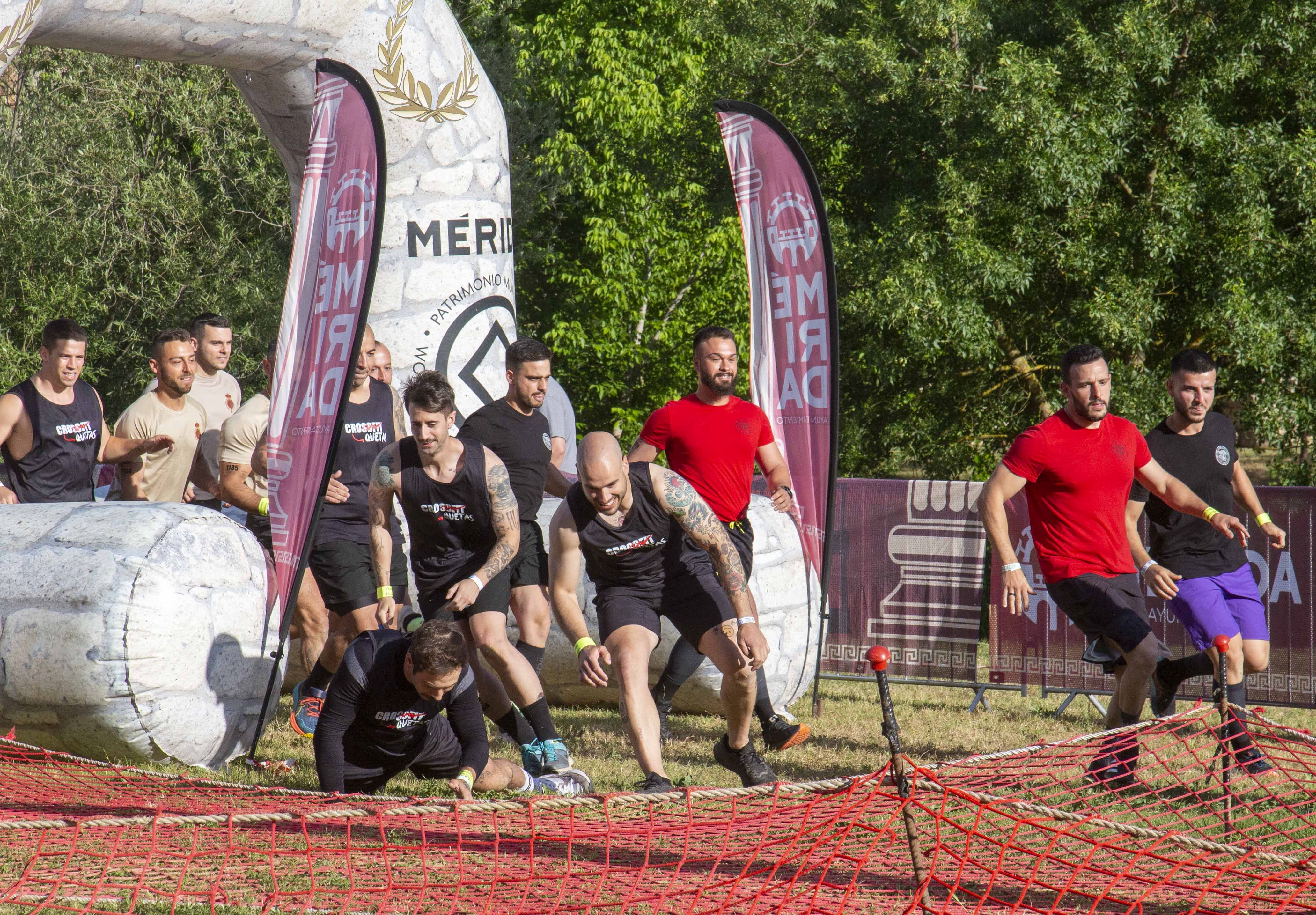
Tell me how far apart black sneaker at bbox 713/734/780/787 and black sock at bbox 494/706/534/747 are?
2.97ft

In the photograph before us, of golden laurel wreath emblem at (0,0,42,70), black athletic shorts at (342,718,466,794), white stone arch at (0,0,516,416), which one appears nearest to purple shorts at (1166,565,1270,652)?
black athletic shorts at (342,718,466,794)

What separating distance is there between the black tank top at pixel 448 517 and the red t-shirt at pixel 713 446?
3.64 feet

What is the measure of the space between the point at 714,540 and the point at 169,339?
3542mm

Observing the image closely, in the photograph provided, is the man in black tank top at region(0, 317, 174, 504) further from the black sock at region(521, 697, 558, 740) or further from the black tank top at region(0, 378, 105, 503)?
the black sock at region(521, 697, 558, 740)

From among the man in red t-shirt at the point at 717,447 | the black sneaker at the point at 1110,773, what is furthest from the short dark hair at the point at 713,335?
the black sneaker at the point at 1110,773

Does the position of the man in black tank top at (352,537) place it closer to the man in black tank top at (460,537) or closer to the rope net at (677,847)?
the man in black tank top at (460,537)

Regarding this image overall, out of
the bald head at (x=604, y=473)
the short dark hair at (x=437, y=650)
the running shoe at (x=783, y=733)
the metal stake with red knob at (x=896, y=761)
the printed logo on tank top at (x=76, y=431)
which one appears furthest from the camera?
the printed logo on tank top at (x=76, y=431)

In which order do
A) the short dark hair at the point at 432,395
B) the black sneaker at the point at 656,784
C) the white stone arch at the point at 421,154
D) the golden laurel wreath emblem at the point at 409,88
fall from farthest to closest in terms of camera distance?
the golden laurel wreath emblem at the point at 409,88 → the white stone arch at the point at 421,154 → the short dark hair at the point at 432,395 → the black sneaker at the point at 656,784

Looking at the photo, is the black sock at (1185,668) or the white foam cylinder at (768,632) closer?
the black sock at (1185,668)

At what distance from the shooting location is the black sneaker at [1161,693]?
21.0 ft

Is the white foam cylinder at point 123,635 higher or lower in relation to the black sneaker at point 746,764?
higher

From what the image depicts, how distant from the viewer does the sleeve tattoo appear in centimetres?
568

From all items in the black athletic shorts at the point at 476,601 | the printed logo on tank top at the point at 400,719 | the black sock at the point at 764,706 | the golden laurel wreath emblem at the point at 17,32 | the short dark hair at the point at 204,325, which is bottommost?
the black sock at the point at 764,706

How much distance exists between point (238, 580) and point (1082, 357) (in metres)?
4.18
